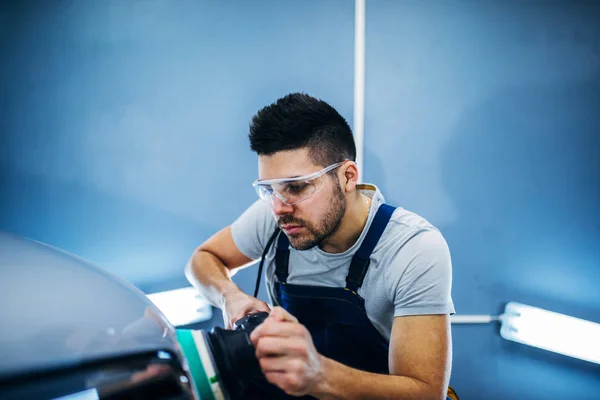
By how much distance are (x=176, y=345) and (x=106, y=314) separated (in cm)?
10

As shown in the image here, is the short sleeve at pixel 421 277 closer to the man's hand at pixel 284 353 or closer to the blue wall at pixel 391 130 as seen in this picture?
the man's hand at pixel 284 353

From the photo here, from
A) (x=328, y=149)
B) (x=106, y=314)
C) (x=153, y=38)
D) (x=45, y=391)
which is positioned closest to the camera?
(x=45, y=391)

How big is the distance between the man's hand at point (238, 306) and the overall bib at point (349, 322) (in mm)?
180

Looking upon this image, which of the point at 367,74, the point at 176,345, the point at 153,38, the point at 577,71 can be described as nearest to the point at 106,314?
the point at 176,345

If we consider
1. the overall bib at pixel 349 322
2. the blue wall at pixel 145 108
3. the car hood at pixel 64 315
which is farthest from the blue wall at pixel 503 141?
the car hood at pixel 64 315

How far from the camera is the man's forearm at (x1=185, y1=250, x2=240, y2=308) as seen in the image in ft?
4.05

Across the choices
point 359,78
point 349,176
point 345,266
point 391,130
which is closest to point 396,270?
point 345,266

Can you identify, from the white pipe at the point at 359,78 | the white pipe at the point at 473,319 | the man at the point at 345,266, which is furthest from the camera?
the white pipe at the point at 473,319

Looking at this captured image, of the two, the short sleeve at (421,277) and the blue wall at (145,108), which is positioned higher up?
the blue wall at (145,108)

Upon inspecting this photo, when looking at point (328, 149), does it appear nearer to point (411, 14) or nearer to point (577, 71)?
point (411, 14)

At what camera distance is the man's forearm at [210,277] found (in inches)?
48.6

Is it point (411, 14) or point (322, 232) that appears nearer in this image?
point (322, 232)

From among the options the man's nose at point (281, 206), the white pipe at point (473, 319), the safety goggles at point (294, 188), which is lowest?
the white pipe at point (473, 319)

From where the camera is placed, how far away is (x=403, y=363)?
880mm
